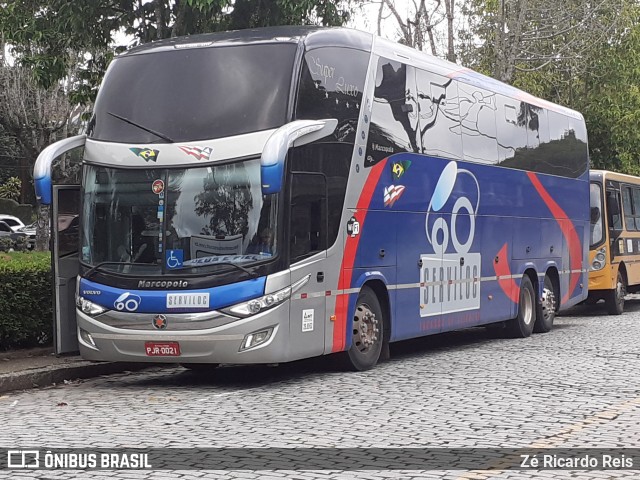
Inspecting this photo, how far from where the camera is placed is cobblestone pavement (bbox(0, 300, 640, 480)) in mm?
8508

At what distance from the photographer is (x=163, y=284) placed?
470 inches

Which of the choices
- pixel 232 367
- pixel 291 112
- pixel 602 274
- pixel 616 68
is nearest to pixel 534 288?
pixel 602 274

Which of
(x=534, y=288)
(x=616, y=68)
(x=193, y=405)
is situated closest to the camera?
(x=193, y=405)

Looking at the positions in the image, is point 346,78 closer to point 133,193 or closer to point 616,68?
point 133,193

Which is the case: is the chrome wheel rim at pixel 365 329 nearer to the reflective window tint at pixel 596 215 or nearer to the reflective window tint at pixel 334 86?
the reflective window tint at pixel 334 86

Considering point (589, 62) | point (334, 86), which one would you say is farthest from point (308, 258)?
point (589, 62)

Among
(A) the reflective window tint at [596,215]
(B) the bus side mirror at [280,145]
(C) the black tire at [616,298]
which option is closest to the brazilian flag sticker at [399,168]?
(B) the bus side mirror at [280,145]

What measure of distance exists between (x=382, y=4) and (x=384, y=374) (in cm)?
1447

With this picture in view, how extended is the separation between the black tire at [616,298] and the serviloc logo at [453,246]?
27.8 feet

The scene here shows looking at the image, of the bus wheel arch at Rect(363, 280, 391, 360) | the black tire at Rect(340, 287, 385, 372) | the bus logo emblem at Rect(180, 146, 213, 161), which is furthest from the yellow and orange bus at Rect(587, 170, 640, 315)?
the bus logo emblem at Rect(180, 146, 213, 161)

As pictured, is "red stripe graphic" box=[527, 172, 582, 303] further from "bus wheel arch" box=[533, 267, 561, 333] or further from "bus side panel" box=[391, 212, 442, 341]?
"bus side panel" box=[391, 212, 442, 341]

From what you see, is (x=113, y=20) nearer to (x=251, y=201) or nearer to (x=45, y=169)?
(x=45, y=169)

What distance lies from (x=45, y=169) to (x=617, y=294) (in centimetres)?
1558

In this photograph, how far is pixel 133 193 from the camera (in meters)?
12.3
